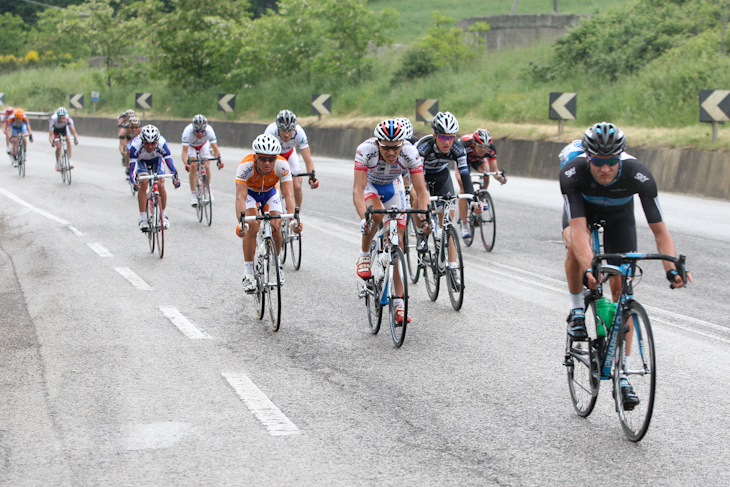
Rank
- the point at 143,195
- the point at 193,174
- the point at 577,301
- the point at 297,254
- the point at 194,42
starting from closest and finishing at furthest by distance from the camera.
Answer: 1. the point at 577,301
2. the point at 297,254
3. the point at 143,195
4. the point at 193,174
5. the point at 194,42

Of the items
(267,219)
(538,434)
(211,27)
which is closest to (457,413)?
(538,434)

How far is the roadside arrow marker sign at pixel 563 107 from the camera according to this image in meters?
24.5

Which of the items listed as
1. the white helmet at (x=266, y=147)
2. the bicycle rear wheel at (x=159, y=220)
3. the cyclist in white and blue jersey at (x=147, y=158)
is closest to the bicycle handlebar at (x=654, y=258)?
the white helmet at (x=266, y=147)

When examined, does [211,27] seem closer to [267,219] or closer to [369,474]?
[267,219]

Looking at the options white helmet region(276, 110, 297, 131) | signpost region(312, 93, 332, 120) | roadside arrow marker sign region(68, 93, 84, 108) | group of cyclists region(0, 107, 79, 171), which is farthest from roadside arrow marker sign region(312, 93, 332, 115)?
white helmet region(276, 110, 297, 131)

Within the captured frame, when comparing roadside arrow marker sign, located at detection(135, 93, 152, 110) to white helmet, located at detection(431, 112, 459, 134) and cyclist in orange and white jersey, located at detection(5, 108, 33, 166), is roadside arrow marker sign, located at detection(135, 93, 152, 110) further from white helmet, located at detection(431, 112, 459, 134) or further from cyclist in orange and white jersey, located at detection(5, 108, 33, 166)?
white helmet, located at detection(431, 112, 459, 134)

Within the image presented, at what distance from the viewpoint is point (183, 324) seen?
8.85 meters

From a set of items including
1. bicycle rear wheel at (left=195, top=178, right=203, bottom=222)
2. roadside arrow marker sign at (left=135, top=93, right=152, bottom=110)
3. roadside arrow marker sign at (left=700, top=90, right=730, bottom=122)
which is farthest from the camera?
roadside arrow marker sign at (left=135, top=93, right=152, bottom=110)

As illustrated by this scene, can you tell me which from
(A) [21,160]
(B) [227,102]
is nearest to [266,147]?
(A) [21,160]

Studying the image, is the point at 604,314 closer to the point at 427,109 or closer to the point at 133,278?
the point at 133,278

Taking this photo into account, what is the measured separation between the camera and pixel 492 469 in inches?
202

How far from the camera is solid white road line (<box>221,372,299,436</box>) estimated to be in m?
5.80

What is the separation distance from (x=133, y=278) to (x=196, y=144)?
5974mm

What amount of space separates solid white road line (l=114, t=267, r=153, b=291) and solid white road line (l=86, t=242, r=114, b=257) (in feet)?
4.07
